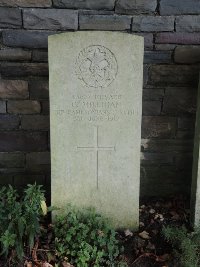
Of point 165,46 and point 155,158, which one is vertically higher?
point 165,46

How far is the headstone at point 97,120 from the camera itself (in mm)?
2957

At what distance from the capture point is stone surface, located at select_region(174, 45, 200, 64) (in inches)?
133

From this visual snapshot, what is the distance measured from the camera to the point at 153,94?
351 centimetres

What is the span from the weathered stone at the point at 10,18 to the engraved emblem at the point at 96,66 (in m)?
0.65

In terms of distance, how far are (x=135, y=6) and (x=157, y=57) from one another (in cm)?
45

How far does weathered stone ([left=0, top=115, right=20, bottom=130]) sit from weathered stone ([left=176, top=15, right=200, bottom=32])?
1.54 meters

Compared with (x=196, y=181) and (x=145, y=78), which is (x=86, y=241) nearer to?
(x=196, y=181)

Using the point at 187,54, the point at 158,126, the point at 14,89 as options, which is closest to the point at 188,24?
the point at 187,54

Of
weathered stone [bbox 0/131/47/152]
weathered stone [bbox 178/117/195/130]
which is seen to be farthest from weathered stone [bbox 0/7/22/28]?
weathered stone [bbox 178/117/195/130]

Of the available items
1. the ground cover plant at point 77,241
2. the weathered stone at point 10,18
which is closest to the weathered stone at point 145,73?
the weathered stone at point 10,18

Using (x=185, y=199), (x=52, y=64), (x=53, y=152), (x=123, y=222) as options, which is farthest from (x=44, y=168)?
(x=185, y=199)

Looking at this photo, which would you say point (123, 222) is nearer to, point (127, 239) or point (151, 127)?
point (127, 239)

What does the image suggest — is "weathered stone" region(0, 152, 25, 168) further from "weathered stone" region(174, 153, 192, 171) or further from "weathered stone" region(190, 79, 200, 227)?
"weathered stone" region(190, 79, 200, 227)

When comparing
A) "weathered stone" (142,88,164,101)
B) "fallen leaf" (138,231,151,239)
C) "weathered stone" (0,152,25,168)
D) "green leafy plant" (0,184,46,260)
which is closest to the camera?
"green leafy plant" (0,184,46,260)
